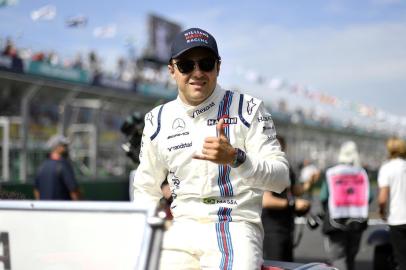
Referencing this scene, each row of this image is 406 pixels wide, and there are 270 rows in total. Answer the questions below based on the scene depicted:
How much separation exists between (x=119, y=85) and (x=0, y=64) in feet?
21.3

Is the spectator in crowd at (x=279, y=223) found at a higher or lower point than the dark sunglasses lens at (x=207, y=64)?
lower

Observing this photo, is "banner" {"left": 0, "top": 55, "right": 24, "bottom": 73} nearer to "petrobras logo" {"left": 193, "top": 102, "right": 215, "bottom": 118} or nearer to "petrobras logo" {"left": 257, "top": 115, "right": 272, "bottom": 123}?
"petrobras logo" {"left": 193, "top": 102, "right": 215, "bottom": 118}

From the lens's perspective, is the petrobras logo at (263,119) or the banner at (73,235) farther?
the petrobras logo at (263,119)

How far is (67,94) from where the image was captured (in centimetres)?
1370

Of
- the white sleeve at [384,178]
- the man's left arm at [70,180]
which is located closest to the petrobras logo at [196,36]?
the white sleeve at [384,178]

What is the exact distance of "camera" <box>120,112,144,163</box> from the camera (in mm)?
5508

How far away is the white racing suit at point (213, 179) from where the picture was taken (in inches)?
94.9

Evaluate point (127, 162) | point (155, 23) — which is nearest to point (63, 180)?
point (127, 162)

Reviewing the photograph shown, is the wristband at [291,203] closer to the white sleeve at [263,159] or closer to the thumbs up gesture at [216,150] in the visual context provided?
the white sleeve at [263,159]

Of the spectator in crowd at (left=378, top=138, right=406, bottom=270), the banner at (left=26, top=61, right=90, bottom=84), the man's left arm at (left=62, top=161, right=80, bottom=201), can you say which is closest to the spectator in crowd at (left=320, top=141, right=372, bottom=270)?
the spectator in crowd at (left=378, top=138, right=406, bottom=270)

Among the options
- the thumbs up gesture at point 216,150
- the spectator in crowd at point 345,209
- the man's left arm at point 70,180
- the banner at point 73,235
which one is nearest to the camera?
the banner at point 73,235

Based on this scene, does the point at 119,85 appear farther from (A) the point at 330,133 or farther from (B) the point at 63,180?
(A) the point at 330,133

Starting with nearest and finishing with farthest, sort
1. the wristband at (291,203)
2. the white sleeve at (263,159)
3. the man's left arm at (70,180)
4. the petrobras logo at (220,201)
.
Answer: the white sleeve at (263,159), the petrobras logo at (220,201), the wristband at (291,203), the man's left arm at (70,180)

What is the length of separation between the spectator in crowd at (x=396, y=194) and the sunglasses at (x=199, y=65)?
12.1 feet
